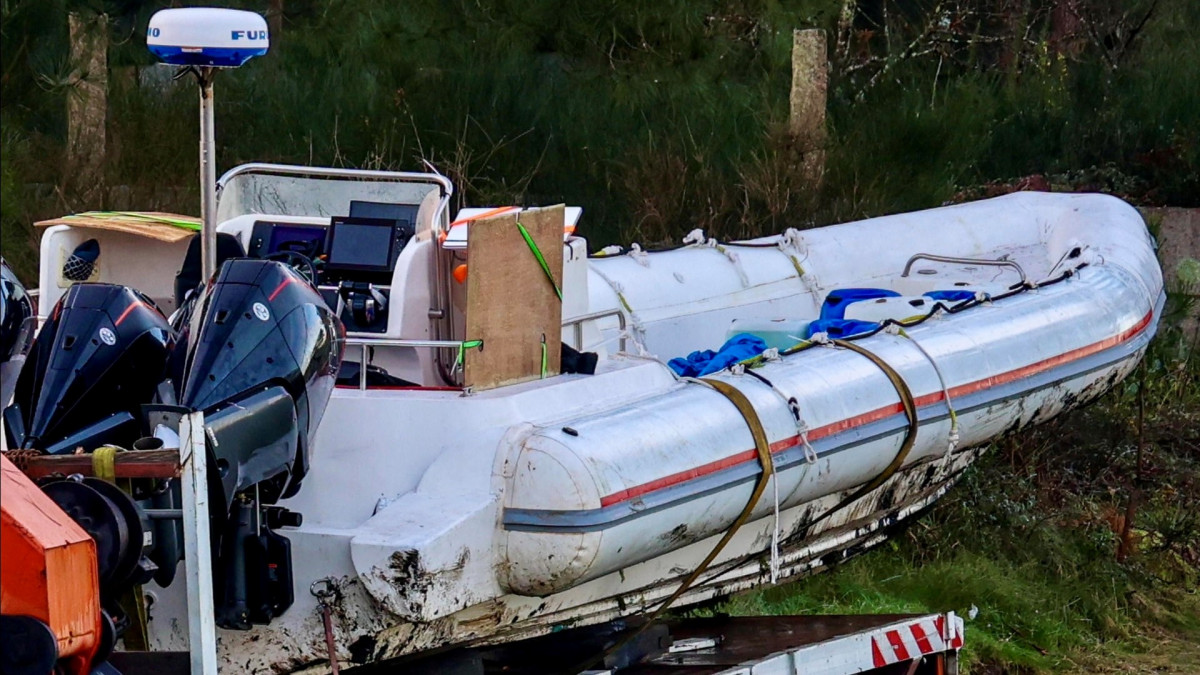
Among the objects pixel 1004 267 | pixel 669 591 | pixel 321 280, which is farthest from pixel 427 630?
pixel 1004 267

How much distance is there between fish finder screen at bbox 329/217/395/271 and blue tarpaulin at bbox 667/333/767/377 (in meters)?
1.06

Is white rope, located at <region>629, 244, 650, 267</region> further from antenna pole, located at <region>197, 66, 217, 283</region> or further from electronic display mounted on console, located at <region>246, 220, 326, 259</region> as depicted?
antenna pole, located at <region>197, 66, 217, 283</region>

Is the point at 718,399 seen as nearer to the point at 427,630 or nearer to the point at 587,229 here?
the point at 427,630

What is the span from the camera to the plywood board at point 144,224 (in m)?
5.46

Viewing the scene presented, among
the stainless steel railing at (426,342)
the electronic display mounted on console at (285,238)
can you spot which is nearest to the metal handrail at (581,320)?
the stainless steel railing at (426,342)

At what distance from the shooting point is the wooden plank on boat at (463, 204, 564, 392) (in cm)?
463

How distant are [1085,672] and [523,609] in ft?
10.3

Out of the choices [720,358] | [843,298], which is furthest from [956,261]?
[720,358]

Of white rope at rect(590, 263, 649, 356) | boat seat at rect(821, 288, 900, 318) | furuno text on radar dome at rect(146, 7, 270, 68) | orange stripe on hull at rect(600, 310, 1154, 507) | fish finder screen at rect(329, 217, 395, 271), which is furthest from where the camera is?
boat seat at rect(821, 288, 900, 318)

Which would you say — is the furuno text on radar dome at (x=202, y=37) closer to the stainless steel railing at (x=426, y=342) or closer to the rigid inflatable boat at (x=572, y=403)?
the rigid inflatable boat at (x=572, y=403)

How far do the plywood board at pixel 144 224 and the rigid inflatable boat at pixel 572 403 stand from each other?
0.07ft

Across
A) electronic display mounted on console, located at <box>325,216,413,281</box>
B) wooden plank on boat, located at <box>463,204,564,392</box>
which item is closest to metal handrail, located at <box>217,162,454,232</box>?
electronic display mounted on console, located at <box>325,216,413,281</box>

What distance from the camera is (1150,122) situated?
11.4 metres

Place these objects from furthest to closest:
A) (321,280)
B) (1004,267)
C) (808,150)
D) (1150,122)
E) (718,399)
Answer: (1150,122), (808,150), (1004,267), (321,280), (718,399)
